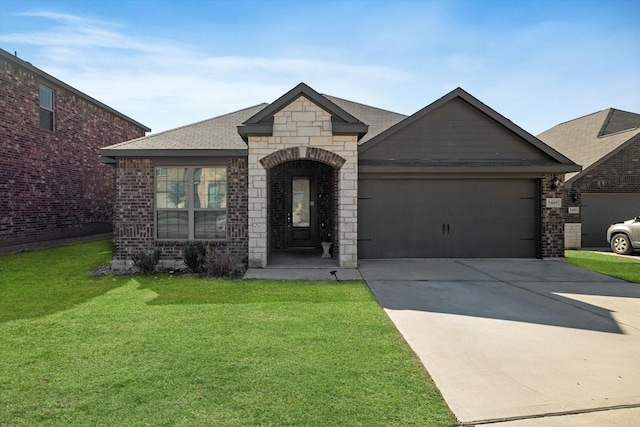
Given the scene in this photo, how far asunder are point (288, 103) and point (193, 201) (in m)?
3.74

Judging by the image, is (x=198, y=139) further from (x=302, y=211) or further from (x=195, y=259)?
(x=302, y=211)

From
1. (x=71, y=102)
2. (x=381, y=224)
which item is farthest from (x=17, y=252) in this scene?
(x=381, y=224)

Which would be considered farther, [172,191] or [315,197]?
[315,197]

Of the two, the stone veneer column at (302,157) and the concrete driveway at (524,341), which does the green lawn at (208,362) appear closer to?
the concrete driveway at (524,341)

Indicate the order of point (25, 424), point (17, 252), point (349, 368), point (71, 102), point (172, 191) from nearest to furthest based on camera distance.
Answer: point (25, 424), point (349, 368), point (172, 191), point (17, 252), point (71, 102)

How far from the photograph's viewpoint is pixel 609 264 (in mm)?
10516

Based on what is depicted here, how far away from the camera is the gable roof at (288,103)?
353 inches

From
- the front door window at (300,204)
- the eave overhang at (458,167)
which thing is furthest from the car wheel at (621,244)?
the front door window at (300,204)

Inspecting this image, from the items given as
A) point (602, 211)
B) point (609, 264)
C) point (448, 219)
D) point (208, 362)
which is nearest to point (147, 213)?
point (208, 362)

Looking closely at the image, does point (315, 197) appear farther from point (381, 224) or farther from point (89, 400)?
point (89, 400)

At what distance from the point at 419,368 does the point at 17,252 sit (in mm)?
14342

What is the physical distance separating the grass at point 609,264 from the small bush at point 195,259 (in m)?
10.1

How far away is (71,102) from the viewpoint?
15.7m

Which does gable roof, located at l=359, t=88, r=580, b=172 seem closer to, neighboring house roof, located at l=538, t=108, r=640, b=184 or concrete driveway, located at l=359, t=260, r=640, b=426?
concrete driveway, located at l=359, t=260, r=640, b=426
